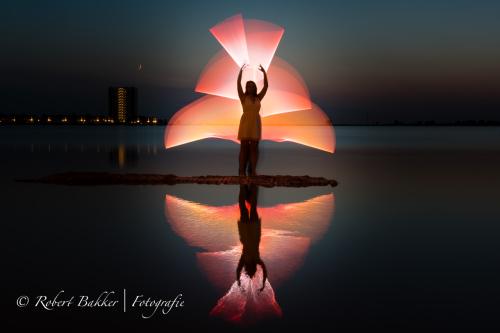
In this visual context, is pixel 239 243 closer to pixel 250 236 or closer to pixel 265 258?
pixel 250 236

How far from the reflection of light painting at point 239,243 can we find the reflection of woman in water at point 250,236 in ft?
0.27

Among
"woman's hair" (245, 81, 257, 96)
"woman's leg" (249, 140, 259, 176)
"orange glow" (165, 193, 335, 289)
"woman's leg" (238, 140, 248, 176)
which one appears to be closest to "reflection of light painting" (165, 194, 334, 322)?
"orange glow" (165, 193, 335, 289)

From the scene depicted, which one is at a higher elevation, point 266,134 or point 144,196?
point 266,134

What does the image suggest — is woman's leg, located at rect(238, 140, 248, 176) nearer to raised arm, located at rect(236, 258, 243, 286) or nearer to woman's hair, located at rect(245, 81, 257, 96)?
woman's hair, located at rect(245, 81, 257, 96)

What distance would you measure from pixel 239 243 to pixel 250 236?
61cm

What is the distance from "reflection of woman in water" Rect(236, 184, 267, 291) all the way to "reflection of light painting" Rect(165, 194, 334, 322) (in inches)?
3.2

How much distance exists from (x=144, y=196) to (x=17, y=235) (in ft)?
17.5

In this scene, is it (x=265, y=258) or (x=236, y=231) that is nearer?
(x=265, y=258)

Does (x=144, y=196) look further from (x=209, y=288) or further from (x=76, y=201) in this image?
(x=209, y=288)

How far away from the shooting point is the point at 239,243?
27.7 feet

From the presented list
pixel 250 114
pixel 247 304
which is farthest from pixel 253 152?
Answer: pixel 247 304

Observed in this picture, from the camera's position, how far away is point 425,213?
11.9 meters

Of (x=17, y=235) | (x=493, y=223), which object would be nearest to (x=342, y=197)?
(x=493, y=223)

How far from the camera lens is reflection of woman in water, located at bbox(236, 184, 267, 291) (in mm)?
6900
